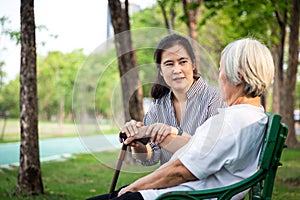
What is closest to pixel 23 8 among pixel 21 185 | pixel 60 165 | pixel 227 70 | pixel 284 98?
pixel 21 185

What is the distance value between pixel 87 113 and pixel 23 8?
4.02m

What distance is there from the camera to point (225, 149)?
1.97m

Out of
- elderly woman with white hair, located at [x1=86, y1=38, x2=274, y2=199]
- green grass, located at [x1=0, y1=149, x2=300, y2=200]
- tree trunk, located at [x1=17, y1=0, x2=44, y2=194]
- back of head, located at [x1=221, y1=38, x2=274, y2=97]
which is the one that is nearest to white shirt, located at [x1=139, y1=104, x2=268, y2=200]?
elderly woman with white hair, located at [x1=86, y1=38, x2=274, y2=199]

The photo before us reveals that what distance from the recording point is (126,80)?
2.58 metres

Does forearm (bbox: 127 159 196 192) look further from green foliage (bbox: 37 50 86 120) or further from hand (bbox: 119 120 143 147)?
green foliage (bbox: 37 50 86 120)

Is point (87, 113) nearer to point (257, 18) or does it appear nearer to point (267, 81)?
point (267, 81)

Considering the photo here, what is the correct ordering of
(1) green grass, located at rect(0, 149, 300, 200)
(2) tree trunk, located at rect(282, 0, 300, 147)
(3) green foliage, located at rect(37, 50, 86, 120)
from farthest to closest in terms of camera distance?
(3) green foliage, located at rect(37, 50, 86, 120)
(2) tree trunk, located at rect(282, 0, 300, 147)
(1) green grass, located at rect(0, 149, 300, 200)

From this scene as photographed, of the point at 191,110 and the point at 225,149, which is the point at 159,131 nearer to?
the point at 191,110

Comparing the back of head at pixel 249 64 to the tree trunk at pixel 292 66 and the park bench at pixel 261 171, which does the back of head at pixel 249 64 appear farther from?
the tree trunk at pixel 292 66

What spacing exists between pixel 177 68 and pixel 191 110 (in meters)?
0.23

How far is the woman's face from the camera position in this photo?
2.23 meters

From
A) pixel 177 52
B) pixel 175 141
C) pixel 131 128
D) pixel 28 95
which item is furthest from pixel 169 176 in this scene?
pixel 28 95

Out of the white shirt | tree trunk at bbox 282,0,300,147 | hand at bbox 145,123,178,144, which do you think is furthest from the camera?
tree trunk at bbox 282,0,300,147

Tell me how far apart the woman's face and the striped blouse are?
5 cm
